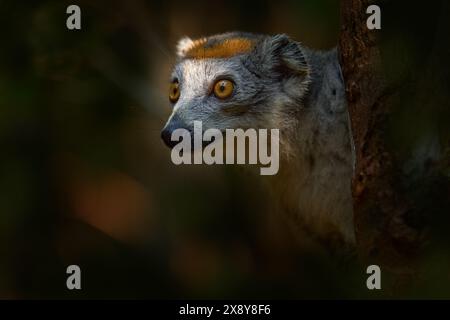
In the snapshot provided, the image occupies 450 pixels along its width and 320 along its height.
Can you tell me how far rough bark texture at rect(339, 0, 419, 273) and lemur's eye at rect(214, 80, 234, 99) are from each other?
3.93 feet

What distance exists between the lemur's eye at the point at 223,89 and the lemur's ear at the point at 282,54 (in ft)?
1.15

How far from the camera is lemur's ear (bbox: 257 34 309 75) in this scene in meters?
5.04

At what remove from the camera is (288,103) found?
4984mm

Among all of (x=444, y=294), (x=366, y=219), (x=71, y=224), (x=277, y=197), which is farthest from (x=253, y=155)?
(x=71, y=224)

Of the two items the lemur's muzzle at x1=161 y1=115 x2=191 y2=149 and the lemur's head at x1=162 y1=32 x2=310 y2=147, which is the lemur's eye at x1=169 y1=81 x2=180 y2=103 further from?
the lemur's muzzle at x1=161 y1=115 x2=191 y2=149

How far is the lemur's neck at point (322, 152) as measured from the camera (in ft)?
15.8

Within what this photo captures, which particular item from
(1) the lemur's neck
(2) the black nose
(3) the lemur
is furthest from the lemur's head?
(2) the black nose

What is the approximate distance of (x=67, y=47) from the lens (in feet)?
19.6

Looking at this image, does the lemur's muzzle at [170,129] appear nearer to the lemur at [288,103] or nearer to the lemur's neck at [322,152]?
the lemur at [288,103]

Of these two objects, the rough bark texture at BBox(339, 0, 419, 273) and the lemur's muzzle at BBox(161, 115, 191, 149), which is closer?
the rough bark texture at BBox(339, 0, 419, 273)

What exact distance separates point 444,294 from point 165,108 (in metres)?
3.33

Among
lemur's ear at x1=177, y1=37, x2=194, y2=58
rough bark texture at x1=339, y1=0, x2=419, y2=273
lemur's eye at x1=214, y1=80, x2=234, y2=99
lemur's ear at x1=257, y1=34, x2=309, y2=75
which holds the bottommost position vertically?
rough bark texture at x1=339, y1=0, x2=419, y2=273

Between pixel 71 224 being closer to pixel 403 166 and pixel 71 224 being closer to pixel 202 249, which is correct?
pixel 202 249

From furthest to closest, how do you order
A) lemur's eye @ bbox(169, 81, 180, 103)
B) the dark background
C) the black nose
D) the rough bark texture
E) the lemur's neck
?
the dark background < lemur's eye @ bbox(169, 81, 180, 103) < the lemur's neck < the black nose < the rough bark texture
